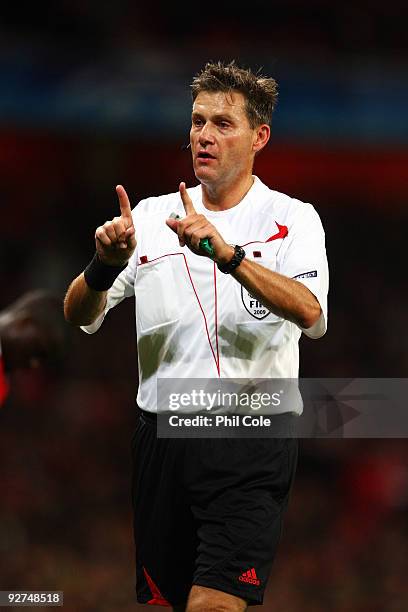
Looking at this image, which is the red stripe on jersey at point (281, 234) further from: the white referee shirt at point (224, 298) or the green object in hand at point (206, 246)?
the green object in hand at point (206, 246)

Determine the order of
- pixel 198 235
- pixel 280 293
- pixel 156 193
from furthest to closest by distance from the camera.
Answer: pixel 156 193 → pixel 280 293 → pixel 198 235

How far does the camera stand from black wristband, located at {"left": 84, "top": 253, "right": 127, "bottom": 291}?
4.23m

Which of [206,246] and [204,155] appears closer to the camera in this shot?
[206,246]

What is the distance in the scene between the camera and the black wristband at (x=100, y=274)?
13.9ft

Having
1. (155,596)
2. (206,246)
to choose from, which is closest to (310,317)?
(206,246)

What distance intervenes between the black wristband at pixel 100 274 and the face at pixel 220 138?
1.84ft

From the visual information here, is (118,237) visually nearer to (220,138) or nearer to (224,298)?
(224,298)

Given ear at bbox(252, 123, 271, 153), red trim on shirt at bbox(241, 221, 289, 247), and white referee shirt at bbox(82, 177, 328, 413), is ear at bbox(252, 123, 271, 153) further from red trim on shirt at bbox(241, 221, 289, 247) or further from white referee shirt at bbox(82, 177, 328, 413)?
red trim on shirt at bbox(241, 221, 289, 247)

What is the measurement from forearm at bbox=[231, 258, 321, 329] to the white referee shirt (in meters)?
0.10

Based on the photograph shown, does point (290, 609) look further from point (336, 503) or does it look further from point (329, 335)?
point (329, 335)

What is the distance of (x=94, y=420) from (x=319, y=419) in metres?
7.41

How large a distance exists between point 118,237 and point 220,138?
2.34 feet

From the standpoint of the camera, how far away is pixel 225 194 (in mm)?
4594

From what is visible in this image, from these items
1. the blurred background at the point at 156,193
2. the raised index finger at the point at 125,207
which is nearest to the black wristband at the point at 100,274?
the raised index finger at the point at 125,207
